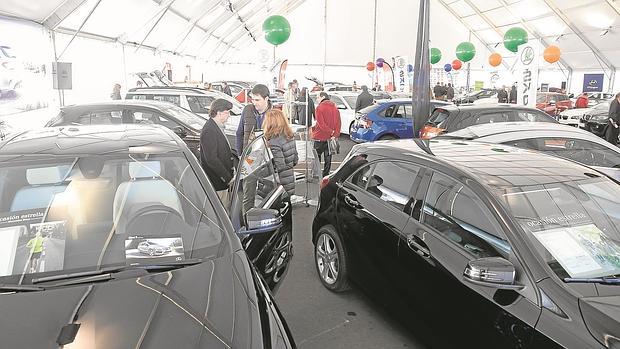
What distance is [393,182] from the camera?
364 centimetres

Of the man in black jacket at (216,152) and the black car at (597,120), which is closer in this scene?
the man in black jacket at (216,152)

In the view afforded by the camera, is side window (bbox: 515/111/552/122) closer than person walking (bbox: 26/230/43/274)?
No

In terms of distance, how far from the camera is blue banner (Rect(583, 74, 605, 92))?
1243 inches

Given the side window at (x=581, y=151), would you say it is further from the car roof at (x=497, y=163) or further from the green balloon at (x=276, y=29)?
the green balloon at (x=276, y=29)

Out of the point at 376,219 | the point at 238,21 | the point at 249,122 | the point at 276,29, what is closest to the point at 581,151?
the point at 376,219

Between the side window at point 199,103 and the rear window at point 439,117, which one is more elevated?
the side window at point 199,103

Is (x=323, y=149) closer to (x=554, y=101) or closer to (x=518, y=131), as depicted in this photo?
(x=518, y=131)

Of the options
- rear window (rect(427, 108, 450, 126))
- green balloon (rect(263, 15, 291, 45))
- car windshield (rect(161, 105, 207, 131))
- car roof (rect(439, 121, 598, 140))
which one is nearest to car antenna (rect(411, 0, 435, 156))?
rear window (rect(427, 108, 450, 126))

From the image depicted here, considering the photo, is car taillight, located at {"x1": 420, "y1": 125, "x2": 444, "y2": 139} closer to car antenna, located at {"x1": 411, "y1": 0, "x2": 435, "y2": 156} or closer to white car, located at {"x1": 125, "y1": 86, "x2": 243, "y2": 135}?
car antenna, located at {"x1": 411, "y1": 0, "x2": 435, "y2": 156}

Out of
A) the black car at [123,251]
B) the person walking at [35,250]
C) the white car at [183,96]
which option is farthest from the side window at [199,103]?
the person walking at [35,250]

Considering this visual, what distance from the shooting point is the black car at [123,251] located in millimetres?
1814

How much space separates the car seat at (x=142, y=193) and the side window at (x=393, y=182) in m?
1.57

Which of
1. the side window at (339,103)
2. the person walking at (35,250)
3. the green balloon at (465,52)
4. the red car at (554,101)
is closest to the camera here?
the person walking at (35,250)

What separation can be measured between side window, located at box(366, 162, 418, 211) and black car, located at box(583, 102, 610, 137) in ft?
42.4
